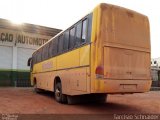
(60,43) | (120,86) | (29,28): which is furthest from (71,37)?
(29,28)

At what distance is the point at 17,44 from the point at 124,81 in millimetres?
19158

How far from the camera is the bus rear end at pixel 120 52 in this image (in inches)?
353

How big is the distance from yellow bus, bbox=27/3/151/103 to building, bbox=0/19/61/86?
15.7 m

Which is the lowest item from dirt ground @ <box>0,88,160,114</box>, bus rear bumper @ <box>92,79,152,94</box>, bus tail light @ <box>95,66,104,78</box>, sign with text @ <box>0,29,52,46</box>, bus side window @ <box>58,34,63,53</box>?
dirt ground @ <box>0,88,160,114</box>

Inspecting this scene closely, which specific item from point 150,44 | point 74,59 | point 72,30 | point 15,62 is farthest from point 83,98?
point 15,62

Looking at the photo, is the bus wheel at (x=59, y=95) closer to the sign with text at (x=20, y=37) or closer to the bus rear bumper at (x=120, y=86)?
the bus rear bumper at (x=120, y=86)

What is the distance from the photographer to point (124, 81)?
368 inches

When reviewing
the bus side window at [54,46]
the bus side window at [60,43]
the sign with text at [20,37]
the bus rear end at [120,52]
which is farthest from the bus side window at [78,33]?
the sign with text at [20,37]

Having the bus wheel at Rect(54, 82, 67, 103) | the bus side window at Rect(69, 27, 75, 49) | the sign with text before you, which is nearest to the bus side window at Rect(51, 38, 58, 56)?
the bus wheel at Rect(54, 82, 67, 103)

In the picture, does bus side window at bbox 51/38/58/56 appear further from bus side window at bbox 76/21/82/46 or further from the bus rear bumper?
the bus rear bumper

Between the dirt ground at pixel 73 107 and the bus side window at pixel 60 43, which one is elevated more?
the bus side window at pixel 60 43

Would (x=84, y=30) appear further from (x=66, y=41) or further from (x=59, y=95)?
(x=59, y=95)

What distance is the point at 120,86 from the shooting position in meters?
Result: 9.21

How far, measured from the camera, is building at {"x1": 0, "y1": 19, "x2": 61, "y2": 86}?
25.7m
